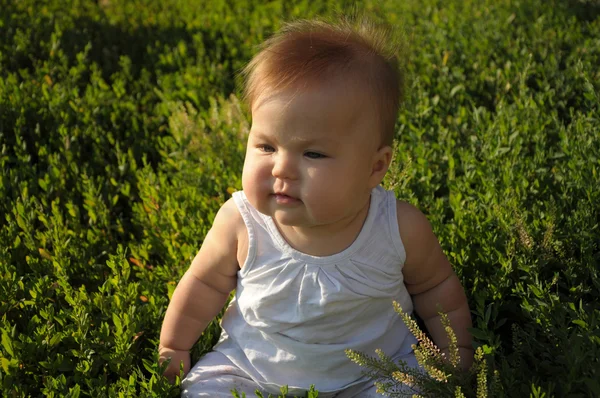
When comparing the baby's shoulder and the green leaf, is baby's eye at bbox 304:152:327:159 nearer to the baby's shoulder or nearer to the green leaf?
the baby's shoulder

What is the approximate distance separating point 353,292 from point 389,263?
17 cm

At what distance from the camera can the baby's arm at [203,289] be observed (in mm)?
2781

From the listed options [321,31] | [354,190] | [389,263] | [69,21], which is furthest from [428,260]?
[69,21]

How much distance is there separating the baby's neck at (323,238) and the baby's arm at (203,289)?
210mm

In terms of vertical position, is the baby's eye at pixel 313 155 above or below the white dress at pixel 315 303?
above

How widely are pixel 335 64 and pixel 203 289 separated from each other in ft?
3.23

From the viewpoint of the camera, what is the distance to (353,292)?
2.67m

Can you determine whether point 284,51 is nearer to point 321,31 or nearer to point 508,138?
point 321,31

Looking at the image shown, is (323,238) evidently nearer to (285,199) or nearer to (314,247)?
(314,247)

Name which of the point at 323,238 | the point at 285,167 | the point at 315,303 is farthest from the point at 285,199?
the point at 315,303

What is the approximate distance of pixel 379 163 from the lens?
2611mm

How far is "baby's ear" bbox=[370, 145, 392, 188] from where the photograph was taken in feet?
8.43

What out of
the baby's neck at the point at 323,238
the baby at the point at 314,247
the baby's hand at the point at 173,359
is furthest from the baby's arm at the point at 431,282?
the baby's hand at the point at 173,359

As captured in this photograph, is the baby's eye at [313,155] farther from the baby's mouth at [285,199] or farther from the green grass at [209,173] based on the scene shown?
the green grass at [209,173]
